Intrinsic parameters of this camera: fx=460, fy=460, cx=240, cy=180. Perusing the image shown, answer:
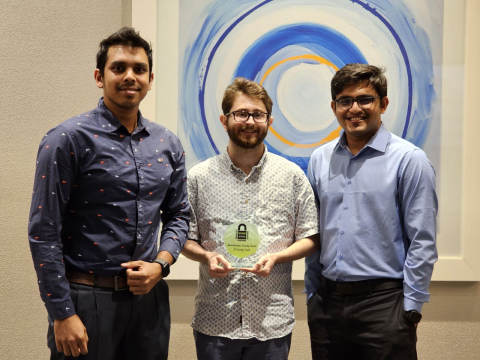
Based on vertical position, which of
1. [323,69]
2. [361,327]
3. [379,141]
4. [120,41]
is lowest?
[361,327]

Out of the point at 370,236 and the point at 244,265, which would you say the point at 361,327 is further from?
the point at 244,265

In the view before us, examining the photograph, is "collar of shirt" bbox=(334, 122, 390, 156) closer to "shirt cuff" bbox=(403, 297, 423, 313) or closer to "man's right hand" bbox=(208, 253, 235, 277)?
"shirt cuff" bbox=(403, 297, 423, 313)

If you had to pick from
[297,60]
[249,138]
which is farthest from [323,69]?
[249,138]

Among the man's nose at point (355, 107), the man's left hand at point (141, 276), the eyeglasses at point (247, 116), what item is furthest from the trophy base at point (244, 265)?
the man's nose at point (355, 107)

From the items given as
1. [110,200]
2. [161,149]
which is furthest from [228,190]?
[110,200]

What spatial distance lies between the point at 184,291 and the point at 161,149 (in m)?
1.25

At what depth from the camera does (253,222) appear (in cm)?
193

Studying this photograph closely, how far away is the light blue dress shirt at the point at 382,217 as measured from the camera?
70.9 inches

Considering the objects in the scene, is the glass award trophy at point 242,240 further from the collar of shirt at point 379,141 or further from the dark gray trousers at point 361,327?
the collar of shirt at point 379,141

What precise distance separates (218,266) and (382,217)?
70cm

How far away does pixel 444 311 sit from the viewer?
9.06ft

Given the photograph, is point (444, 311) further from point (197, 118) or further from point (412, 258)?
point (197, 118)

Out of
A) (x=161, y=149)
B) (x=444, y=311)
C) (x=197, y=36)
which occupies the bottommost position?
(x=444, y=311)

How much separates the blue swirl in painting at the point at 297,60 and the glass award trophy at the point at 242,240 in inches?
39.8
